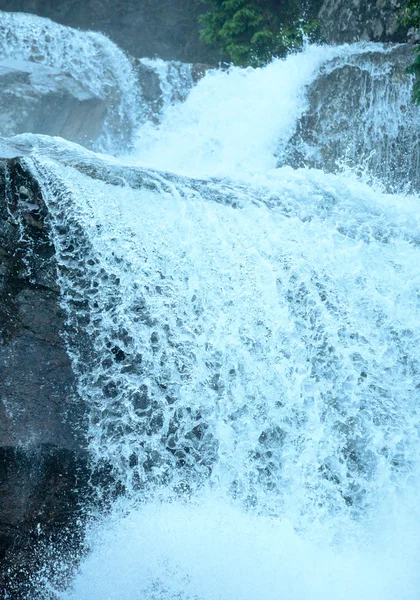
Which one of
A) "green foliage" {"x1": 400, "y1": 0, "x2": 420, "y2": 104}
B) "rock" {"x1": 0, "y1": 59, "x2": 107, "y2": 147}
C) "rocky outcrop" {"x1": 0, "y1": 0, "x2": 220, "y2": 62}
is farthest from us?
"rocky outcrop" {"x1": 0, "y1": 0, "x2": 220, "y2": 62}

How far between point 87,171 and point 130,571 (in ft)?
8.63

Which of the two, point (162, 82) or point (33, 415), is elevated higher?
point (162, 82)

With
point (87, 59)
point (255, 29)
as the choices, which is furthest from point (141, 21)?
point (87, 59)

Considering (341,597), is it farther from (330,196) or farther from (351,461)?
(330,196)

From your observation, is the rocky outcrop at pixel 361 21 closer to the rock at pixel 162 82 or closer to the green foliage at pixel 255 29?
the green foliage at pixel 255 29

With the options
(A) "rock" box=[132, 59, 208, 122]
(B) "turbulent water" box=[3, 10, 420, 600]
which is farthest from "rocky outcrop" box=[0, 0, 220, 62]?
(B) "turbulent water" box=[3, 10, 420, 600]

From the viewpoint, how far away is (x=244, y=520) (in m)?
3.61

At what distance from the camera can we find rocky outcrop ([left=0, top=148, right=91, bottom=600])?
3336mm

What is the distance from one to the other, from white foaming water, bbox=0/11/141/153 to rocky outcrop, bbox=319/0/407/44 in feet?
12.4

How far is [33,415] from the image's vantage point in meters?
3.46

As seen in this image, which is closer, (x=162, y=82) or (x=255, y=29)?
(x=162, y=82)

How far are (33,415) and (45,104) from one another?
20.2 feet

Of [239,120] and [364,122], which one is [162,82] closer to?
[239,120]

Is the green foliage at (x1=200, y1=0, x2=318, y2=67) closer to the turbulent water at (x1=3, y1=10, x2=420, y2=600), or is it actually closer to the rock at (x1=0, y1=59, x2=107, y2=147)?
the rock at (x1=0, y1=59, x2=107, y2=147)
